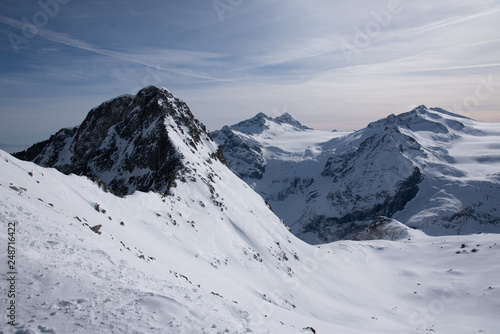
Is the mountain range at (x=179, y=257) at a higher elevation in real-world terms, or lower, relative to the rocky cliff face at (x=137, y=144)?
lower

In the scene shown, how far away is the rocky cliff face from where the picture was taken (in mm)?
48688

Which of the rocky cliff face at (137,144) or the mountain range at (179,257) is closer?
the mountain range at (179,257)

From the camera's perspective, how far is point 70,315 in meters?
9.61

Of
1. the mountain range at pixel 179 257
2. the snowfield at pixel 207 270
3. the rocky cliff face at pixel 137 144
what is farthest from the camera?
the rocky cliff face at pixel 137 144

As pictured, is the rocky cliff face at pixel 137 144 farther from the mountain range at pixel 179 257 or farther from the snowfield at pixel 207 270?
the snowfield at pixel 207 270

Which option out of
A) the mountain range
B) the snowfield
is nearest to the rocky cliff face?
the mountain range

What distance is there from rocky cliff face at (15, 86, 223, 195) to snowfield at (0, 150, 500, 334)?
5672 millimetres

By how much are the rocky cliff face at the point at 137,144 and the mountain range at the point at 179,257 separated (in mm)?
305

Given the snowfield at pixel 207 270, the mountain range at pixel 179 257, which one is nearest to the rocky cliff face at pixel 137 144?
the mountain range at pixel 179 257

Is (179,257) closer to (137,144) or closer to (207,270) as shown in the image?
(207,270)

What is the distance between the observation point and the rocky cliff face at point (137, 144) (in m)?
48.7

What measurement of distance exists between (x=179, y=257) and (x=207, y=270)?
111 inches

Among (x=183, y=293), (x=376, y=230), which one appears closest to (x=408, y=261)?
(x=376, y=230)

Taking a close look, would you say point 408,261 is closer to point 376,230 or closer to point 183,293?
point 376,230
